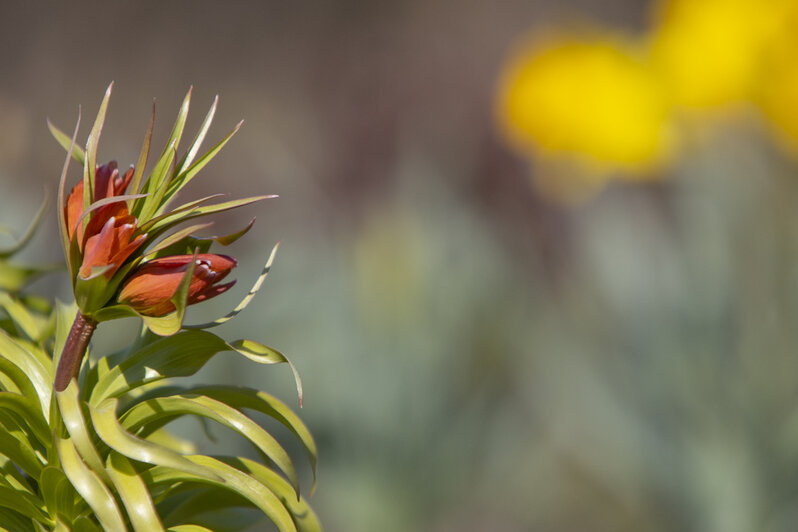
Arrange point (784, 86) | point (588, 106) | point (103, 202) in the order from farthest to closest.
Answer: point (588, 106) < point (784, 86) < point (103, 202)

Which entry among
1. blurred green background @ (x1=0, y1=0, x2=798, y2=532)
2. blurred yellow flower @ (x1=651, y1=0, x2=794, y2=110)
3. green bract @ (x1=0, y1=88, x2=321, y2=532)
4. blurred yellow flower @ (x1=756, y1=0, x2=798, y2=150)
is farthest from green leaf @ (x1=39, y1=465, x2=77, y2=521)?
blurred yellow flower @ (x1=651, y1=0, x2=794, y2=110)

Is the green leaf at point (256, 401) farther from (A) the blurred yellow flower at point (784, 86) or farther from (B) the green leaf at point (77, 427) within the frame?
(A) the blurred yellow flower at point (784, 86)

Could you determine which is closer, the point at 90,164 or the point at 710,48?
the point at 90,164

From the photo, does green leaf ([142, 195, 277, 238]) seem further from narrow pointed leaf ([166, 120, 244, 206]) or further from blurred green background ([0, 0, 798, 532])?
blurred green background ([0, 0, 798, 532])

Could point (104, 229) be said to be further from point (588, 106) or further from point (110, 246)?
point (588, 106)

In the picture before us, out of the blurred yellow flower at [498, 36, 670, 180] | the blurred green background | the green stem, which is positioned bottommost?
the blurred green background

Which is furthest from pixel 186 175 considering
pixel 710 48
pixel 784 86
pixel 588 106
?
pixel 588 106


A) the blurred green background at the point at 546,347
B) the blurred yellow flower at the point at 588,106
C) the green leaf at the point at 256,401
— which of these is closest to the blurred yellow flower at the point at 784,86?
the blurred green background at the point at 546,347
